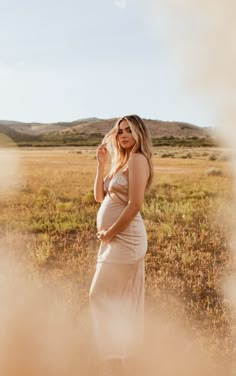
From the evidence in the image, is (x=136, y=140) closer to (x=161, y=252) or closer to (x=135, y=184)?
(x=135, y=184)

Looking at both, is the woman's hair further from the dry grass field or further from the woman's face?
the dry grass field

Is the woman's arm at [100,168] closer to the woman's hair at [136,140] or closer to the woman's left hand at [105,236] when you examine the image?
the woman's hair at [136,140]

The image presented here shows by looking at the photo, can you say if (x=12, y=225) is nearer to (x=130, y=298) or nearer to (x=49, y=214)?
(x=49, y=214)

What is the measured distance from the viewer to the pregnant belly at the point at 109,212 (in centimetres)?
244

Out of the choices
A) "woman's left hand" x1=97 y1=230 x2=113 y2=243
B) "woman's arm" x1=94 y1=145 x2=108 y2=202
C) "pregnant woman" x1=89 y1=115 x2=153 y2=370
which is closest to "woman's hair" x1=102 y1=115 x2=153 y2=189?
"pregnant woman" x1=89 y1=115 x2=153 y2=370

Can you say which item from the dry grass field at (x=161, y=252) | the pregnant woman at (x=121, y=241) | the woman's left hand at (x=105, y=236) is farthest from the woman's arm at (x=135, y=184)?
the dry grass field at (x=161, y=252)

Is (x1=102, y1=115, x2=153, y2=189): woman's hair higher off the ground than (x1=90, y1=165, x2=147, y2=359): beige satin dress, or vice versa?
(x1=102, y1=115, x2=153, y2=189): woman's hair

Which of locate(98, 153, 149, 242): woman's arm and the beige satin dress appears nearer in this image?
locate(98, 153, 149, 242): woman's arm

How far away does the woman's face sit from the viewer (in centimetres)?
240

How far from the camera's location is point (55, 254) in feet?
16.7

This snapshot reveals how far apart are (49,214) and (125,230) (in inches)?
216

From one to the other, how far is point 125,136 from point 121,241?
577 mm

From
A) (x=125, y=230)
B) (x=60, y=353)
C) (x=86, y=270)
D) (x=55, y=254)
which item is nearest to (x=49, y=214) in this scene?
(x=55, y=254)

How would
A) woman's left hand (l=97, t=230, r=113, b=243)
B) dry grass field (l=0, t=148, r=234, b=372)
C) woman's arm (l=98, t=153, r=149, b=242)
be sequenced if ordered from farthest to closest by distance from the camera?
dry grass field (l=0, t=148, r=234, b=372), woman's left hand (l=97, t=230, r=113, b=243), woman's arm (l=98, t=153, r=149, b=242)
